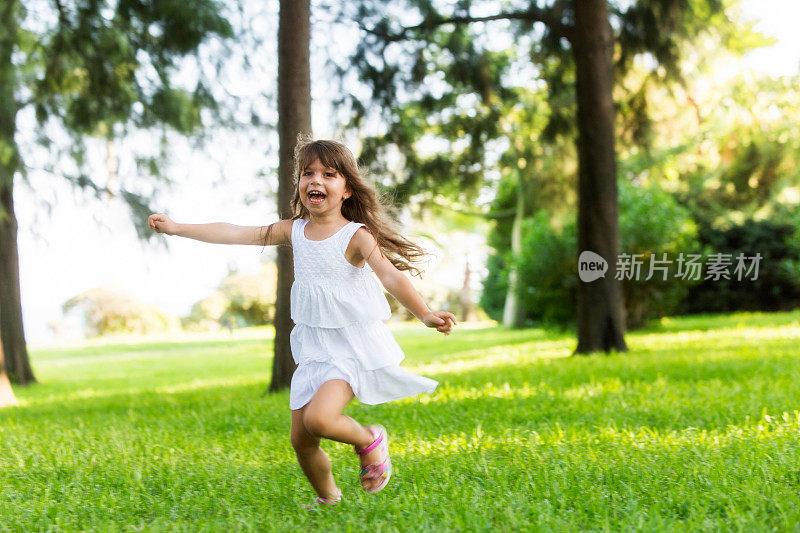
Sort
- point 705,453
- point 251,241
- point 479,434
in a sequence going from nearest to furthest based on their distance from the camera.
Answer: point 251,241 < point 705,453 < point 479,434

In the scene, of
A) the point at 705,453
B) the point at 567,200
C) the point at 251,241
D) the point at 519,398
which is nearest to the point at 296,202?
the point at 251,241

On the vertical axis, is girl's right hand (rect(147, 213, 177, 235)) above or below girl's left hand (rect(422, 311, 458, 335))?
above

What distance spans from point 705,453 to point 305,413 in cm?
224

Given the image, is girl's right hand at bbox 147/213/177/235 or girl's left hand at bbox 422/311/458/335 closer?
girl's left hand at bbox 422/311/458/335

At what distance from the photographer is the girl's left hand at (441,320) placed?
3029 mm

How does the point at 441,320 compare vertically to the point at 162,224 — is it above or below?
below

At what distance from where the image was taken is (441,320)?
303 centimetres

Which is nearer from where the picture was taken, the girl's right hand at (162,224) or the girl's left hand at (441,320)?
the girl's left hand at (441,320)

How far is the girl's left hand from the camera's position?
3029mm

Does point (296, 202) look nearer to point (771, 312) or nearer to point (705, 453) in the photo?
point (705, 453)

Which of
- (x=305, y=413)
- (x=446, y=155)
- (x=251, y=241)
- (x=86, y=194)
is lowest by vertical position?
(x=305, y=413)

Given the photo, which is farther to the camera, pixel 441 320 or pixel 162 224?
pixel 162 224

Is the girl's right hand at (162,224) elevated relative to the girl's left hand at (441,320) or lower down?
elevated

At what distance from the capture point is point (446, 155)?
11688 millimetres
